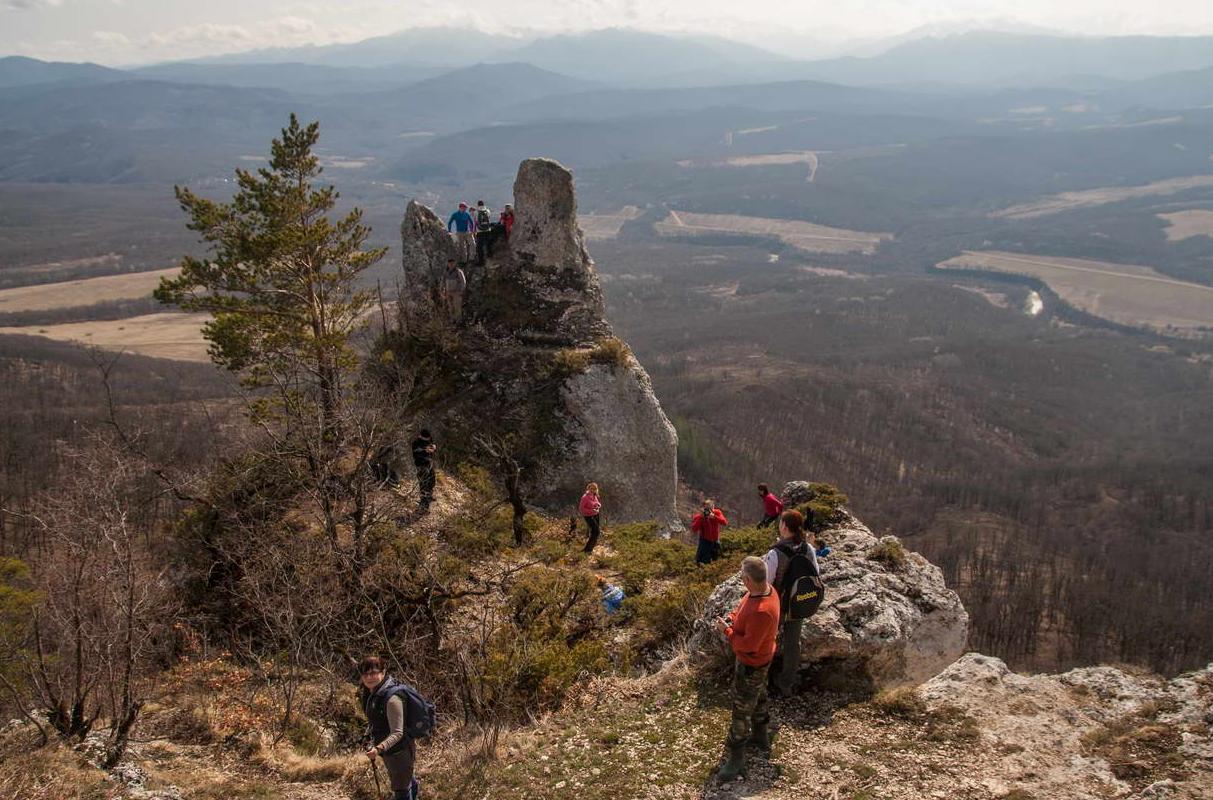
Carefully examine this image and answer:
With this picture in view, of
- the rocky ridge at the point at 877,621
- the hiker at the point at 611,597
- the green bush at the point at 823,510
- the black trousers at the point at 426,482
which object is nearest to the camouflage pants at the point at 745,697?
the rocky ridge at the point at 877,621

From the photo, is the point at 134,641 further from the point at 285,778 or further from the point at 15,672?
the point at 15,672

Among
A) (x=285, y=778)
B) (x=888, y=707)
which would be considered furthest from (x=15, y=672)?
(x=888, y=707)

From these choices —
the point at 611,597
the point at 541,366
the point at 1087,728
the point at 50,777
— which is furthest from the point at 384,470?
the point at 1087,728

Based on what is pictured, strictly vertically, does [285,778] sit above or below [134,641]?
below

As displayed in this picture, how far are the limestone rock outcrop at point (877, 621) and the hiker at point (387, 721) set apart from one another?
20.5ft

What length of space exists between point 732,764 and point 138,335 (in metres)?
205

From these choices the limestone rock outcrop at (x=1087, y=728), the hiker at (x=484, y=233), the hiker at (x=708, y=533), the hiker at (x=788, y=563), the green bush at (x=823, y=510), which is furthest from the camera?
the hiker at (x=484, y=233)

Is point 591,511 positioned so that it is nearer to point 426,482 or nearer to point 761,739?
point 426,482

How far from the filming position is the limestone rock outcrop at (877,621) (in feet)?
44.8

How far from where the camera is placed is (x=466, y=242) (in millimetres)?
36250

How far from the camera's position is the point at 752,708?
1106 centimetres

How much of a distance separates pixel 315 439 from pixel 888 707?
43.3 ft

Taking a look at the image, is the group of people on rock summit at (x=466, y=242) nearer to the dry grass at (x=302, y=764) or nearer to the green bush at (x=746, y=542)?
the green bush at (x=746, y=542)

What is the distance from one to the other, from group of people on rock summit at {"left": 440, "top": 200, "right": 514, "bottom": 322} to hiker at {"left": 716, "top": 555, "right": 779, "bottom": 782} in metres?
26.1
